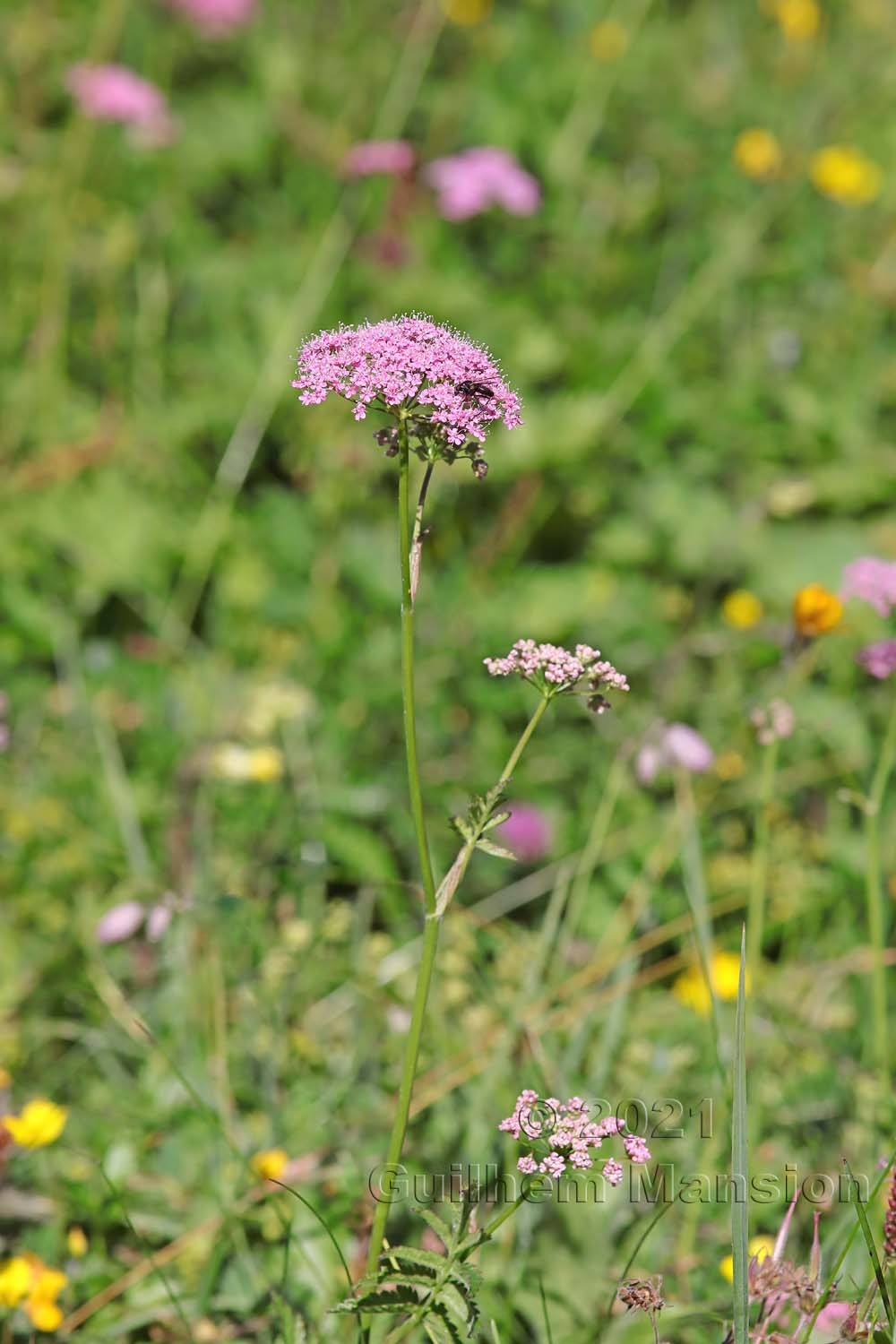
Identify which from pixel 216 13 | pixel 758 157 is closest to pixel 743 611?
pixel 758 157

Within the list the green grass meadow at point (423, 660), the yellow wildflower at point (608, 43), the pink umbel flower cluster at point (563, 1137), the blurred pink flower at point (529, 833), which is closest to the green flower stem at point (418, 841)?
the pink umbel flower cluster at point (563, 1137)

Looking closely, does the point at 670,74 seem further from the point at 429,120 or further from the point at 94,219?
the point at 94,219

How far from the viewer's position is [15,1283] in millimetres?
1575

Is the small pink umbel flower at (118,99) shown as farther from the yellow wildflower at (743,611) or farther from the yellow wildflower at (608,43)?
the yellow wildflower at (743,611)

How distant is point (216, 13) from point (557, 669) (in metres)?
4.16

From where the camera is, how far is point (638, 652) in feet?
9.97

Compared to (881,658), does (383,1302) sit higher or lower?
lower

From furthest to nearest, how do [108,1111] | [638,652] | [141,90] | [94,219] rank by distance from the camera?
[94,219] < [141,90] < [638,652] < [108,1111]

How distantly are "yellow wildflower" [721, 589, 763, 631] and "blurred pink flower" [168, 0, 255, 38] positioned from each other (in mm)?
2954

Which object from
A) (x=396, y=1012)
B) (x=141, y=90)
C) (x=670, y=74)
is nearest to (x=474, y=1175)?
(x=396, y=1012)

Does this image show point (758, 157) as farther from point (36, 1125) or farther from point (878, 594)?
point (36, 1125)

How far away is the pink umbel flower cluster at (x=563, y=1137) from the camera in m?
1.09

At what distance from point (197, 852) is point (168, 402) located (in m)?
1.79

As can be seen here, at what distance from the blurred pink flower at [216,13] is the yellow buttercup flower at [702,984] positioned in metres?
3.78
